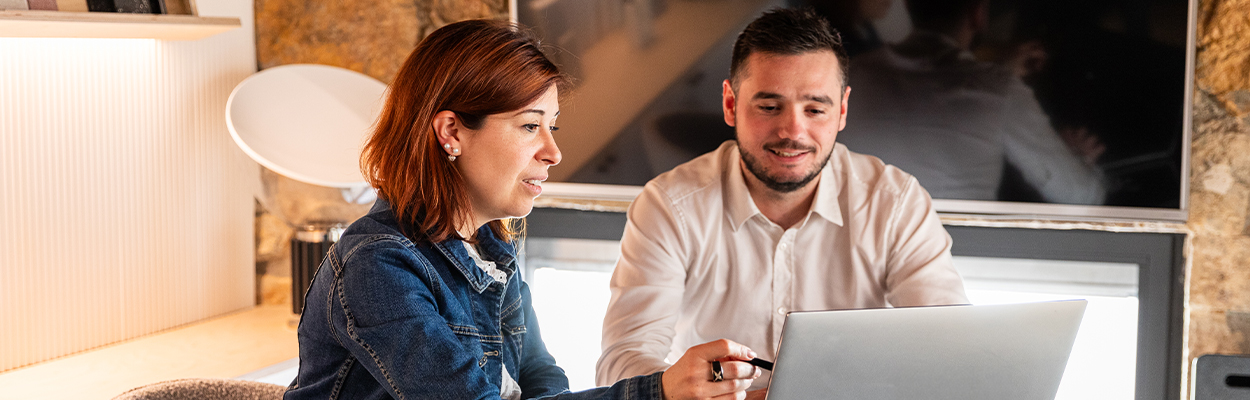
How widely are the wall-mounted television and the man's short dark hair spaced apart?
0.39 meters

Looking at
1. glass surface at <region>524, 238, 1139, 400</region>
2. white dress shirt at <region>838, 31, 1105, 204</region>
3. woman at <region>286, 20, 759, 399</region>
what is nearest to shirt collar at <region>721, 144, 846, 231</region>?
white dress shirt at <region>838, 31, 1105, 204</region>

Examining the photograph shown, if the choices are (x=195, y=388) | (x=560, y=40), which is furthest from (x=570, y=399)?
(x=560, y=40)

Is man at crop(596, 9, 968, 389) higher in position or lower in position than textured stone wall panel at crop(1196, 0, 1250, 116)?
lower

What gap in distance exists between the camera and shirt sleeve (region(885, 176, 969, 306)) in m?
1.55

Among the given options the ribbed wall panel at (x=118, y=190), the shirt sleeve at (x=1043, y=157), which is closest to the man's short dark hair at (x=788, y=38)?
the shirt sleeve at (x=1043, y=157)

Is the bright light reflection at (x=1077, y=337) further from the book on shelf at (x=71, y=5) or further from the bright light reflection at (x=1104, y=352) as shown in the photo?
the book on shelf at (x=71, y=5)

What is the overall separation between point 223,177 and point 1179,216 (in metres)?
2.38

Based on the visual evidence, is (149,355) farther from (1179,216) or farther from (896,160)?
(1179,216)

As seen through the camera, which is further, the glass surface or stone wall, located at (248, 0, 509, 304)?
stone wall, located at (248, 0, 509, 304)

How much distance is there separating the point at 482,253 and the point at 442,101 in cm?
27

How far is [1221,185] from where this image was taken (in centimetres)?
182

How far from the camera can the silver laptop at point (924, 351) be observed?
35.6 inches

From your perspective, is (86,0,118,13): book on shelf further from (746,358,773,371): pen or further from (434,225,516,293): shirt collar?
(746,358,773,371): pen

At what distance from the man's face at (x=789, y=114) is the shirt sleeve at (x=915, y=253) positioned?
0.19 meters
